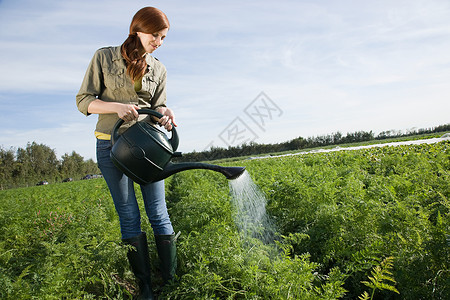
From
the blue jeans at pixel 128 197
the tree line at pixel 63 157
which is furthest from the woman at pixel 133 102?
the tree line at pixel 63 157

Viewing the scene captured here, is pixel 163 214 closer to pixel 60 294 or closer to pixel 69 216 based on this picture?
pixel 60 294

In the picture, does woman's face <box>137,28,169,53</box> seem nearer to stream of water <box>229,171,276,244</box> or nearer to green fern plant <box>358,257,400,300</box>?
stream of water <box>229,171,276,244</box>

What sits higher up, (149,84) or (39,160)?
(39,160)

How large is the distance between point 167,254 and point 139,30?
65.5 inches

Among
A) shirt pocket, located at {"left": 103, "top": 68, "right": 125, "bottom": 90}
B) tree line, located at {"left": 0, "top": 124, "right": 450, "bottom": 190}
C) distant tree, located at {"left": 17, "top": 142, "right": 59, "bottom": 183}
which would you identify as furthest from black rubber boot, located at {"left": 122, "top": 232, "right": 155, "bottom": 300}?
distant tree, located at {"left": 17, "top": 142, "right": 59, "bottom": 183}

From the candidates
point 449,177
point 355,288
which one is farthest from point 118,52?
point 449,177

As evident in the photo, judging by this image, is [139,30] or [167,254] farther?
[167,254]

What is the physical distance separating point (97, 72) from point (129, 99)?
0.90 ft

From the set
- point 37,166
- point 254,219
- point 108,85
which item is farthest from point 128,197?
point 37,166

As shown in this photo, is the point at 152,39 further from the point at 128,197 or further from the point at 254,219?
the point at 254,219

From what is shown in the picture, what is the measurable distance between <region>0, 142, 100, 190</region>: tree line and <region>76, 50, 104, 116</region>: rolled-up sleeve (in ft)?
154

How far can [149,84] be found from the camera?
7.54 ft

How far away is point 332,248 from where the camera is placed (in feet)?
8.52

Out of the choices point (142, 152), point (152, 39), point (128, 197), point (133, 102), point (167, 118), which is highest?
point (152, 39)
